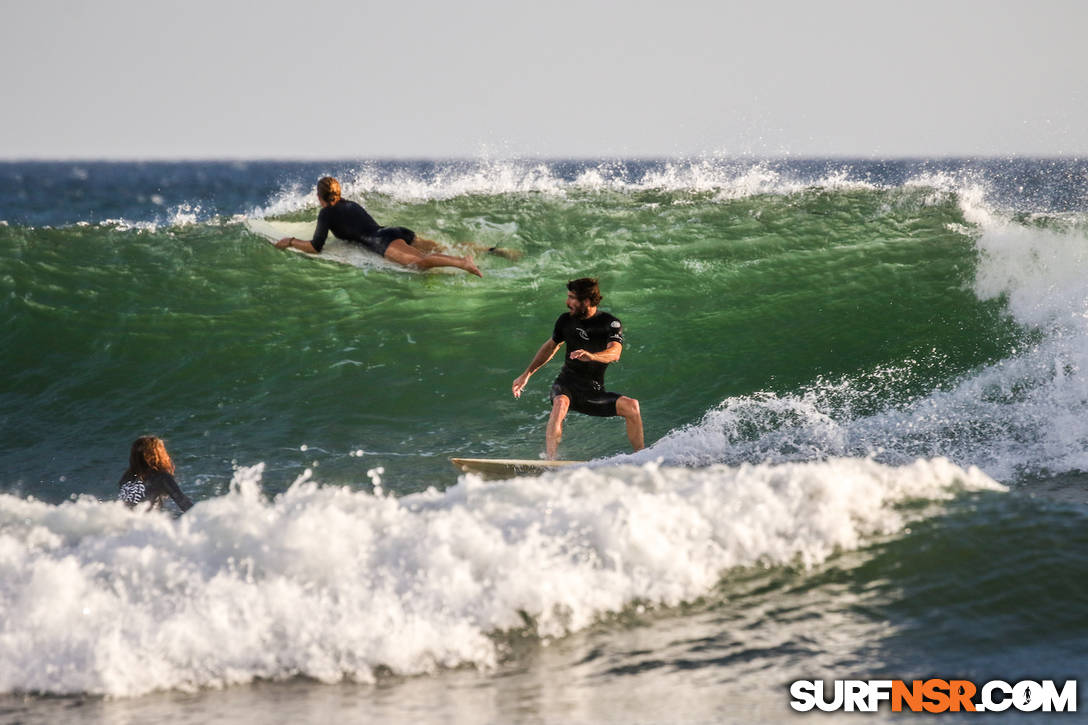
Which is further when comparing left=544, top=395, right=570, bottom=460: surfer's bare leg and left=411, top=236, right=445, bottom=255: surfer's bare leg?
left=411, top=236, right=445, bottom=255: surfer's bare leg

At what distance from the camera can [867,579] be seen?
199 inches

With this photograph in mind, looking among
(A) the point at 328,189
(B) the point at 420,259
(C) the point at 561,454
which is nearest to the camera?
(C) the point at 561,454

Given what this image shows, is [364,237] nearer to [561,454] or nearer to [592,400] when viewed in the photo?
[561,454]

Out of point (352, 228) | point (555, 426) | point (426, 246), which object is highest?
point (352, 228)

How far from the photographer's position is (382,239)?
11.7 metres

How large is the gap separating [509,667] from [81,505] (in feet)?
9.89

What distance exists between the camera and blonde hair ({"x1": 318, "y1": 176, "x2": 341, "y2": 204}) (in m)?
10.8

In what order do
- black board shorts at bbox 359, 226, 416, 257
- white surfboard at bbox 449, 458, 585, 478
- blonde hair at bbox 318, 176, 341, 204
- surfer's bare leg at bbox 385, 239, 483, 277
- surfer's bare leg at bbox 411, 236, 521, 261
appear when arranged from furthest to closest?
surfer's bare leg at bbox 411, 236, 521, 261 < surfer's bare leg at bbox 385, 239, 483, 277 < black board shorts at bbox 359, 226, 416, 257 < blonde hair at bbox 318, 176, 341, 204 < white surfboard at bbox 449, 458, 585, 478

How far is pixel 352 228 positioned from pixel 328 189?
2.14 ft

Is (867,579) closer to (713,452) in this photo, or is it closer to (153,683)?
(713,452)

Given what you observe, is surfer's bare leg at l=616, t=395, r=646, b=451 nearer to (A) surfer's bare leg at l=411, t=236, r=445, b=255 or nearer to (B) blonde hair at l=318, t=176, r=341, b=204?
(B) blonde hair at l=318, t=176, r=341, b=204

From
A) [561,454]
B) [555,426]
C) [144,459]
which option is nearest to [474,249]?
[561,454]

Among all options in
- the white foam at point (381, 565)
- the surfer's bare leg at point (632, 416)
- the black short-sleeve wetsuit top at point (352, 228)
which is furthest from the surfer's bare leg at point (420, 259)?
the white foam at point (381, 565)

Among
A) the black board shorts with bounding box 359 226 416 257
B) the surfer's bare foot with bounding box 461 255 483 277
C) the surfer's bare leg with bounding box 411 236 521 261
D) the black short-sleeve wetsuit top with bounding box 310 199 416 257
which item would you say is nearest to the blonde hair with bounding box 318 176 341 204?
the black short-sleeve wetsuit top with bounding box 310 199 416 257
